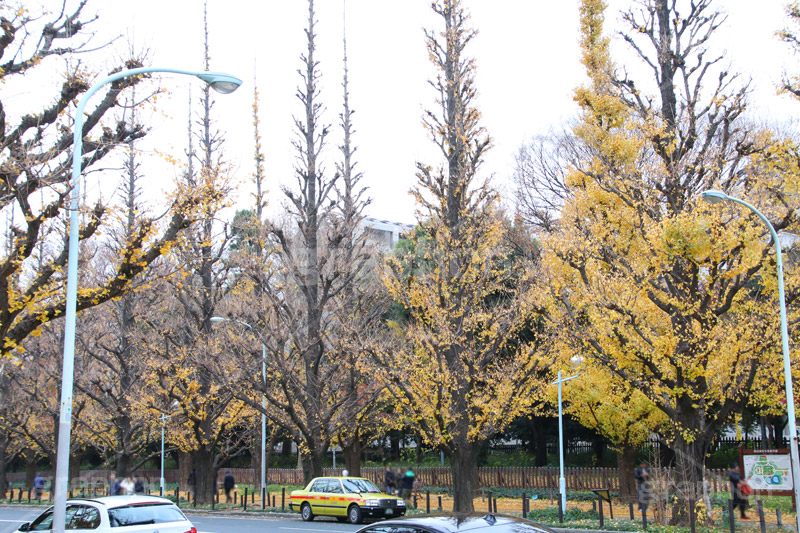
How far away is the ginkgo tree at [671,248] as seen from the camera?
56.7 ft

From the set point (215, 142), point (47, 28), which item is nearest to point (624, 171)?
point (47, 28)

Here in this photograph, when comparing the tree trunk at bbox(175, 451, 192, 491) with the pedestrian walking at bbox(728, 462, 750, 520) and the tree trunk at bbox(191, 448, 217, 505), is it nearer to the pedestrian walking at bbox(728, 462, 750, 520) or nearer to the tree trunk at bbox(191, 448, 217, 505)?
the tree trunk at bbox(191, 448, 217, 505)

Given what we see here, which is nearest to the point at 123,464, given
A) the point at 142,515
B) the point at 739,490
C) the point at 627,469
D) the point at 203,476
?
the point at 203,476

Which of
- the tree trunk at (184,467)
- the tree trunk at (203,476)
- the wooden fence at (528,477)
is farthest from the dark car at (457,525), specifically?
the tree trunk at (184,467)

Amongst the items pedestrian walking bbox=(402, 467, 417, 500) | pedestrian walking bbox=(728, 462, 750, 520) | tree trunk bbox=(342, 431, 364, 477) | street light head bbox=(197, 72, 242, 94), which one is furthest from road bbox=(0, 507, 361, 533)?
street light head bbox=(197, 72, 242, 94)

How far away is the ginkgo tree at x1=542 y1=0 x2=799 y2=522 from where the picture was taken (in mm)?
17281

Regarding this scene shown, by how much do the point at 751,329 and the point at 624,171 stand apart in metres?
5.33

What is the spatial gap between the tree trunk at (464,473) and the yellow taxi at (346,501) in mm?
2957

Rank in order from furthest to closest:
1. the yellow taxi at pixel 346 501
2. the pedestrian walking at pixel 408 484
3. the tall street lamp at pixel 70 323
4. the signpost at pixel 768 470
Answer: the pedestrian walking at pixel 408 484, the yellow taxi at pixel 346 501, the signpost at pixel 768 470, the tall street lamp at pixel 70 323

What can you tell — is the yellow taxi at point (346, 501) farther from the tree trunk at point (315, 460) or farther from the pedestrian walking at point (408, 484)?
the pedestrian walking at point (408, 484)

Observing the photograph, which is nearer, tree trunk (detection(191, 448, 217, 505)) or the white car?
the white car

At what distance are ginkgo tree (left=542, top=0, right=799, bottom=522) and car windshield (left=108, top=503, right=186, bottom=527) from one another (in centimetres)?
1093

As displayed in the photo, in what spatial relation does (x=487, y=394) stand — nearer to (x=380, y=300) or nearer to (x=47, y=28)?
(x=380, y=300)

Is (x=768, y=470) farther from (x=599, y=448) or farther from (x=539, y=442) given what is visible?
(x=599, y=448)
